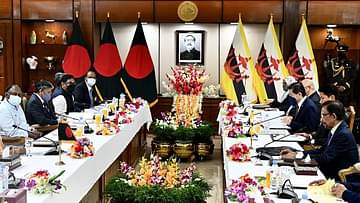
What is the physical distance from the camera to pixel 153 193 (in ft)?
13.5

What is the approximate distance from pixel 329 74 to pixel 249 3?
2.03 meters

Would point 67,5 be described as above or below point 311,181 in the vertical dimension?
above

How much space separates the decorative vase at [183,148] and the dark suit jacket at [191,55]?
2.94 metres

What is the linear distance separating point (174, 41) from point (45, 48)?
2602 millimetres

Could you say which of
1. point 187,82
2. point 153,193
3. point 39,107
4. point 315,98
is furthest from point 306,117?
point 39,107

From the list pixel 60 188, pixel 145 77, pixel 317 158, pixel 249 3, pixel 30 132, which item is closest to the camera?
pixel 60 188

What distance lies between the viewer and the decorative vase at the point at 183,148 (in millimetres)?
7892

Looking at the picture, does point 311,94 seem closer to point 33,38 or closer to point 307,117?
point 307,117

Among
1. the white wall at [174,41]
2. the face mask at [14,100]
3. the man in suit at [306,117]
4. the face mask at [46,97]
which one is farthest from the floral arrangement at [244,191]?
the white wall at [174,41]

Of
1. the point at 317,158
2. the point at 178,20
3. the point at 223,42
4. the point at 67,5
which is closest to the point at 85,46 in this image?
the point at 67,5

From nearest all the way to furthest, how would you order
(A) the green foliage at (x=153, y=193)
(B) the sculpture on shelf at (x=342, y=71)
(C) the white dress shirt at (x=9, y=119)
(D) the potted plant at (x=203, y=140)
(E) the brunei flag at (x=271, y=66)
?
(A) the green foliage at (x=153, y=193) < (C) the white dress shirt at (x=9, y=119) < (D) the potted plant at (x=203, y=140) < (E) the brunei flag at (x=271, y=66) < (B) the sculpture on shelf at (x=342, y=71)

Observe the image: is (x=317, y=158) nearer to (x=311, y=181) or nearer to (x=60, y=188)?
(x=311, y=181)

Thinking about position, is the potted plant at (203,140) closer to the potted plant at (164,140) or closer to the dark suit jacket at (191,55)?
the potted plant at (164,140)

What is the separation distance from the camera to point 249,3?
10188mm
